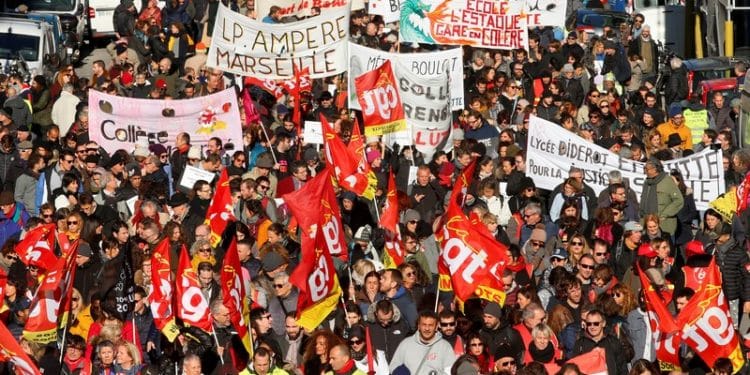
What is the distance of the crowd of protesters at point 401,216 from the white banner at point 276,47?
0.42 m

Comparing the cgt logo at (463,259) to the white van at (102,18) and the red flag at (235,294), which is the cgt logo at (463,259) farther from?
the white van at (102,18)

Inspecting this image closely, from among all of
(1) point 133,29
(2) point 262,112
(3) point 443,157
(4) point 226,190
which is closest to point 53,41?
(1) point 133,29

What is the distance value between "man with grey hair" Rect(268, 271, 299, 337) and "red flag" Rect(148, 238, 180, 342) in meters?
0.85

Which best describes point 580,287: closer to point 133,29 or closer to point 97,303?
point 97,303

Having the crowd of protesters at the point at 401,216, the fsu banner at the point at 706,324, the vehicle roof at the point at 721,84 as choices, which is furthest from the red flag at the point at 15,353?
the vehicle roof at the point at 721,84

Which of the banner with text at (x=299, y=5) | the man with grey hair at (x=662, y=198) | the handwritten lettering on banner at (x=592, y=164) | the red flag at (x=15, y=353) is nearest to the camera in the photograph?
the red flag at (x=15, y=353)

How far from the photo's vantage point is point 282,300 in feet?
62.1

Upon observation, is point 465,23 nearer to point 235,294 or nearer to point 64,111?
point 64,111

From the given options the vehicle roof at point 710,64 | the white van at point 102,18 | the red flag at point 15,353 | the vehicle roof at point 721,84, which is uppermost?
the red flag at point 15,353

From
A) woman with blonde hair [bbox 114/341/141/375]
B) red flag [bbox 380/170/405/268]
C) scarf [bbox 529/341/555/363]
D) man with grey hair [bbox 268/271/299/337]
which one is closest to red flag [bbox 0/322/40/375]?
woman with blonde hair [bbox 114/341/141/375]

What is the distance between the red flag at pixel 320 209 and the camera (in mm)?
19922

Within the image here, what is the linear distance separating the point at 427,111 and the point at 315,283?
7389 millimetres

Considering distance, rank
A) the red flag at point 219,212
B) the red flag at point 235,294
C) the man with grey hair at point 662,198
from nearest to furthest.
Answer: the red flag at point 235,294
the red flag at point 219,212
the man with grey hair at point 662,198

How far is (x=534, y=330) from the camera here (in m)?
17.6
